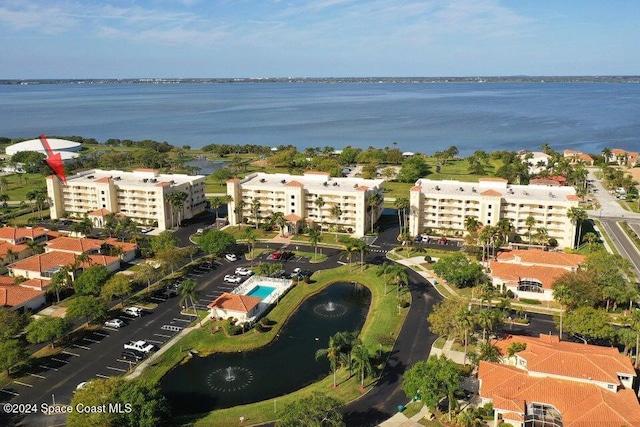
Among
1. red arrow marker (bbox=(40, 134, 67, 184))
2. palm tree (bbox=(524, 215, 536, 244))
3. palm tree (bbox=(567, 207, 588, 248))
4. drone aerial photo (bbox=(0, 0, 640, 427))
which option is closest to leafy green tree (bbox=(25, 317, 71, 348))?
drone aerial photo (bbox=(0, 0, 640, 427))

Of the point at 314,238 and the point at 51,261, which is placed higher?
the point at 314,238

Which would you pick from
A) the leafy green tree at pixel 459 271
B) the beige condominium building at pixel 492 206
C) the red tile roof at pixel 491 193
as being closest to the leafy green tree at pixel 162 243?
the leafy green tree at pixel 459 271

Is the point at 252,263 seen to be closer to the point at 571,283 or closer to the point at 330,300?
the point at 330,300

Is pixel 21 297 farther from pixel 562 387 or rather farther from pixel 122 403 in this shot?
pixel 562 387

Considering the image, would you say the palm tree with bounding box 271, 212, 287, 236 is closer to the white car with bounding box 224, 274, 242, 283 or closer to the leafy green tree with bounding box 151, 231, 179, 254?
the leafy green tree with bounding box 151, 231, 179, 254

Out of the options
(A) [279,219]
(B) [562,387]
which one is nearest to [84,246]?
(A) [279,219]

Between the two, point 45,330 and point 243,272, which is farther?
point 243,272

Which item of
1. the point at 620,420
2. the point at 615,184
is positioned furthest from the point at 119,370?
the point at 615,184
